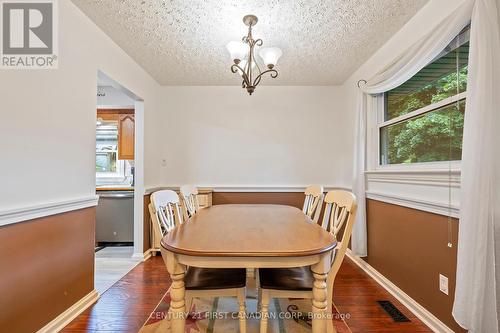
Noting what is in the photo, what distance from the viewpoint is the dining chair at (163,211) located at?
1442mm

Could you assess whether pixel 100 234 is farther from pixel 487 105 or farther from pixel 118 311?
pixel 487 105

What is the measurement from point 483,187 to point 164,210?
187 cm

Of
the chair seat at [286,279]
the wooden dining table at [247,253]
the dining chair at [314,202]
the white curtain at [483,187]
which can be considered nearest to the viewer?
the wooden dining table at [247,253]

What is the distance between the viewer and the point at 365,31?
2180mm

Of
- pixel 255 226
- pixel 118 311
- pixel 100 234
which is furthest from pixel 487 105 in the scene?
pixel 100 234

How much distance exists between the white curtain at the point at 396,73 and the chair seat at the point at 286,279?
1.48m

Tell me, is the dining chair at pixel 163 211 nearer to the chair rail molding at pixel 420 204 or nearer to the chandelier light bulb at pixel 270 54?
the chandelier light bulb at pixel 270 54

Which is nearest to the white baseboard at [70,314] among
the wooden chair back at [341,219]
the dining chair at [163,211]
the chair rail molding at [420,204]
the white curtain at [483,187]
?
the dining chair at [163,211]

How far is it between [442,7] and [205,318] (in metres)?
2.82

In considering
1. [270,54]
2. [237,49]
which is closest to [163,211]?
[237,49]

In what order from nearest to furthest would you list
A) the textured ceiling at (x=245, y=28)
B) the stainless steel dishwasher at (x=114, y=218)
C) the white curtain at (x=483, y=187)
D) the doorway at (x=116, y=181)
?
the white curtain at (x=483, y=187)
the textured ceiling at (x=245, y=28)
the doorway at (x=116, y=181)
the stainless steel dishwasher at (x=114, y=218)

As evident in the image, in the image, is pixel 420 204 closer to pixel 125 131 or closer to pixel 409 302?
pixel 409 302

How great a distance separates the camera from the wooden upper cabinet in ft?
12.7

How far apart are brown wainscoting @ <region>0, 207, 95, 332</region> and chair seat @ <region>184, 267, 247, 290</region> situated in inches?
39.2
